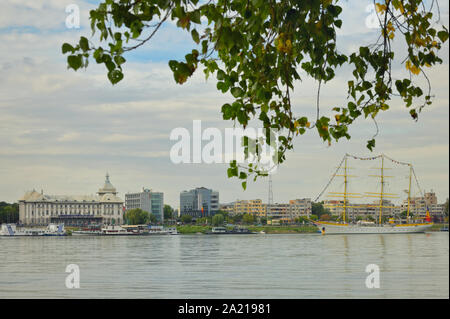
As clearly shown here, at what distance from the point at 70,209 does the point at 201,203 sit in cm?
3158

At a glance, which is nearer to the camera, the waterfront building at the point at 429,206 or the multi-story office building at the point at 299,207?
the multi-story office building at the point at 299,207

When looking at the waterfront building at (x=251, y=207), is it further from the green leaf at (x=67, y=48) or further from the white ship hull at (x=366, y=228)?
the green leaf at (x=67, y=48)

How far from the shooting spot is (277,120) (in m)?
4.72

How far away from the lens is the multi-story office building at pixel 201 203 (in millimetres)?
146375

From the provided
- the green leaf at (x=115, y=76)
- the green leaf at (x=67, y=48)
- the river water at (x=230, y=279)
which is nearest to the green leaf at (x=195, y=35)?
the green leaf at (x=115, y=76)

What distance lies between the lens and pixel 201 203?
148 meters

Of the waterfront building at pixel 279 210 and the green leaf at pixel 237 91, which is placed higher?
the green leaf at pixel 237 91

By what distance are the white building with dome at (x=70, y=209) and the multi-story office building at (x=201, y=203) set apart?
1782 cm

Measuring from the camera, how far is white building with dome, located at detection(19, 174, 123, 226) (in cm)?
13000

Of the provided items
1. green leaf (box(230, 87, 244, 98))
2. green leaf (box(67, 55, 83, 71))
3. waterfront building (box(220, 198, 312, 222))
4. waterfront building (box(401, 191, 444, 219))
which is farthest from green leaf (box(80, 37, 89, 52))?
waterfront building (box(401, 191, 444, 219))

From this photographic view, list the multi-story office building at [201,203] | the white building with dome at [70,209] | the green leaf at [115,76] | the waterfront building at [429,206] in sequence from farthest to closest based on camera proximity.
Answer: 1. the waterfront building at [429,206]
2. the multi-story office building at [201,203]
3. the white building with dome at [70,209]
4. the green leaf at [115,76]
